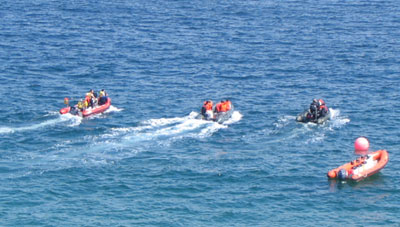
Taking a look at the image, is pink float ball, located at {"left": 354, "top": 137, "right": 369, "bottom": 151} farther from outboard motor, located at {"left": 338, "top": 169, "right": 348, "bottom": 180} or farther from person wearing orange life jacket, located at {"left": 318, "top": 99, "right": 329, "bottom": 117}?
person wearing orange life jacket, located at {"left": 318, "top": 99, "right": 329, "bottom": 117}

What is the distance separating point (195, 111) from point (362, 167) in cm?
2330

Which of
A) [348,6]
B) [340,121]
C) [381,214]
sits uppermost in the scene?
[348,6]

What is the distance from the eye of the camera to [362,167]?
212 ft

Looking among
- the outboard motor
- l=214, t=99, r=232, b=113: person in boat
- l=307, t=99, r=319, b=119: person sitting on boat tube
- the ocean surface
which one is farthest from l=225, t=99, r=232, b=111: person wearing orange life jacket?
the outboard motor

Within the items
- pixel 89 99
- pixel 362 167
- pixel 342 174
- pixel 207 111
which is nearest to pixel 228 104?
pixel 207 111

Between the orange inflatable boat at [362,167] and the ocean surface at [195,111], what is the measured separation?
801 millimetres

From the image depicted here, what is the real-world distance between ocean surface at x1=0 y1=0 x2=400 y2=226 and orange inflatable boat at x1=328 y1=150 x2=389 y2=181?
2.63 feet

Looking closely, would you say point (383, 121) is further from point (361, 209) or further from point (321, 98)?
point (361, 209)

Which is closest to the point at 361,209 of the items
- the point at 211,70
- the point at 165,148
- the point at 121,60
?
the point at 165,148

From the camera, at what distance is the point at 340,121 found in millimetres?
79000

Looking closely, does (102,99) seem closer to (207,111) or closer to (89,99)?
(89,99)

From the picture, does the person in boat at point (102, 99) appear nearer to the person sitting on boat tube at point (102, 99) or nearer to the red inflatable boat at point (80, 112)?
the person sitting on boat tube at point (102, 99)

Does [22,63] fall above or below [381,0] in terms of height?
below

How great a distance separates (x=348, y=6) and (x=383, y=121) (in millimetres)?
60205
